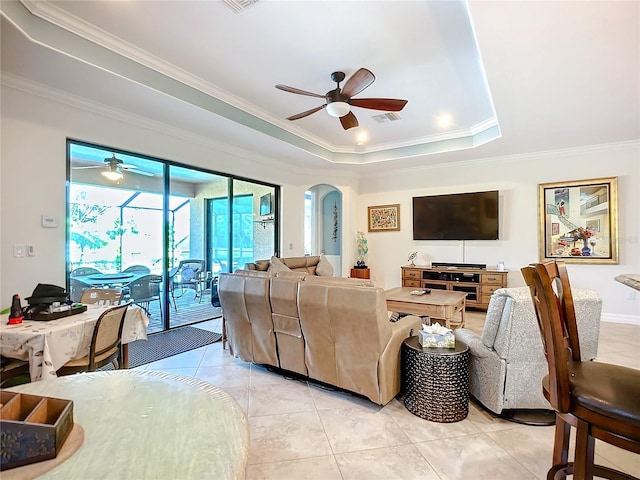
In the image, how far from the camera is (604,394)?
117 cm

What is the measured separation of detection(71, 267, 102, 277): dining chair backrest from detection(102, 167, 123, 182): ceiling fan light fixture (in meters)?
1.11

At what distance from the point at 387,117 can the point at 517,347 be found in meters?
3.55

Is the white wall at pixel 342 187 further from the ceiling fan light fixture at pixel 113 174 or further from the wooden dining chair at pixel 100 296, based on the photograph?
the wooden dining chair at pixel 100 296

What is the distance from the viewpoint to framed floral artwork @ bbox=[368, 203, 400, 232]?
6789 millimetres

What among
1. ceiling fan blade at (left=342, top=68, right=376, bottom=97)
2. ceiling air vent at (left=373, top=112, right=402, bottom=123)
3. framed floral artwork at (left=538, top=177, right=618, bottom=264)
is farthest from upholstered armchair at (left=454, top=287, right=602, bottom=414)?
framed floral artwork at (left=538, top=177, right=618, bottom=264)

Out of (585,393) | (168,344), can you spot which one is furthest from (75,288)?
(585,393)

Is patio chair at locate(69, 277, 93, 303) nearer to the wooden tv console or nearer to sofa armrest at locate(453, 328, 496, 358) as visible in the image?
sofa armrest at locate(453, 328, 496, 358)

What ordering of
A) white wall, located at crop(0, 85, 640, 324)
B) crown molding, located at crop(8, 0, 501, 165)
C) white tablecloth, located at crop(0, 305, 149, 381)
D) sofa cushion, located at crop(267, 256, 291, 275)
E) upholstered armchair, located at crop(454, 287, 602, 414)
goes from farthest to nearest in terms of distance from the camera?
sofa cushion, located at crop(267, 256, 291, 275) < white wall, located at crop(0, 85, 640, 324) < crown molding, located at crop(8, 0, 501, 165) < upholstered armchair, located at crop(454, 287, 602, 414) < white tablecloth, located at crop(0, 305, 149, 381)

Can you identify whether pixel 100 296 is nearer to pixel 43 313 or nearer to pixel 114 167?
pixel 43 313

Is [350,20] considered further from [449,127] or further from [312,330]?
[449,127]

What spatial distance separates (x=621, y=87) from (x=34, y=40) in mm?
5116

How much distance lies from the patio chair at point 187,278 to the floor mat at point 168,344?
750 millimetres

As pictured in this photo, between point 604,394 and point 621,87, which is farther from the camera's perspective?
point 621,87

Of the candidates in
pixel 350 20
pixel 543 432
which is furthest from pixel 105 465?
pixel 350 20
